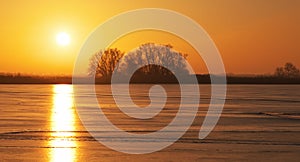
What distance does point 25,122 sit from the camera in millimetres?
25297

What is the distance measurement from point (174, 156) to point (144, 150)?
136cm

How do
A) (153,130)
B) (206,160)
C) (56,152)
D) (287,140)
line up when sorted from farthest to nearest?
(153,130) → (287,140) → (56,152) → (206,160)

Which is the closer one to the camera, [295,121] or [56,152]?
[56,152]

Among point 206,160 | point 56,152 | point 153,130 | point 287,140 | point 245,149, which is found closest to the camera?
point 206,160

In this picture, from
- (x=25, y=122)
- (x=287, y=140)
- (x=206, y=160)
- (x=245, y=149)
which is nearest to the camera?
(x=206, y=160)

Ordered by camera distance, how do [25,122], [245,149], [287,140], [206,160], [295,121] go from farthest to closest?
[295,121], [25,122], [287,140], [245,149], [206,160]

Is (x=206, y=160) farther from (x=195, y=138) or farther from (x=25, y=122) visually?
(x=25, y=122)

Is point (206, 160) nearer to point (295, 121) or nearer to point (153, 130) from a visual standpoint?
point (153, 130)

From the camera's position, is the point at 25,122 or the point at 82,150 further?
the point at 25,122

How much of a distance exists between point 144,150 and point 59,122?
34.6 feet

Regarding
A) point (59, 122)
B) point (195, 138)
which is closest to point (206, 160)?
point (195, 138)

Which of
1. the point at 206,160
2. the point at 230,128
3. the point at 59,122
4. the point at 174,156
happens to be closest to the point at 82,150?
the point at 174,156

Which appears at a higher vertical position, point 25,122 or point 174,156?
point 174,156

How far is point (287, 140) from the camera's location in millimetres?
18734
